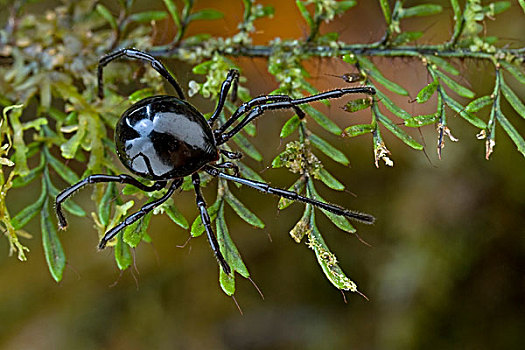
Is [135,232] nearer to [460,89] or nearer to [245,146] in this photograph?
[245,146]

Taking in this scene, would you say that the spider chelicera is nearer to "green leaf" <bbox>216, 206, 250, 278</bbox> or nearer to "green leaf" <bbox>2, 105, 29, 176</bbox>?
"green leaf" <bbox>216, 206, 250, 278</bbox>

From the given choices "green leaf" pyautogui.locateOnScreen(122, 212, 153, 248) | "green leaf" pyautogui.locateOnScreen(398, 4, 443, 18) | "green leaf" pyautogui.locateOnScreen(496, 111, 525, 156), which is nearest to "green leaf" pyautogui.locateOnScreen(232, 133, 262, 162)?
"green leaf" pyautogui.locateOnScreen(122, 212, 153, 248)

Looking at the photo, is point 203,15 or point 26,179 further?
Result: point 203,15

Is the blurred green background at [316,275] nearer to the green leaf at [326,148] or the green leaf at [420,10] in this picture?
the green leaf at [420,10]

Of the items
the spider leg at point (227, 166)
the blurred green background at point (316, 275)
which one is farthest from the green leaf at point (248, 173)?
the blurred green background at point (316, 275)

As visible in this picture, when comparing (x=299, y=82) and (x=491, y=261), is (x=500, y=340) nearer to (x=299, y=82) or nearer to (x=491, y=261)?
(x=491, y=261)

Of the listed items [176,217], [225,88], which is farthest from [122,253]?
[225,88]
